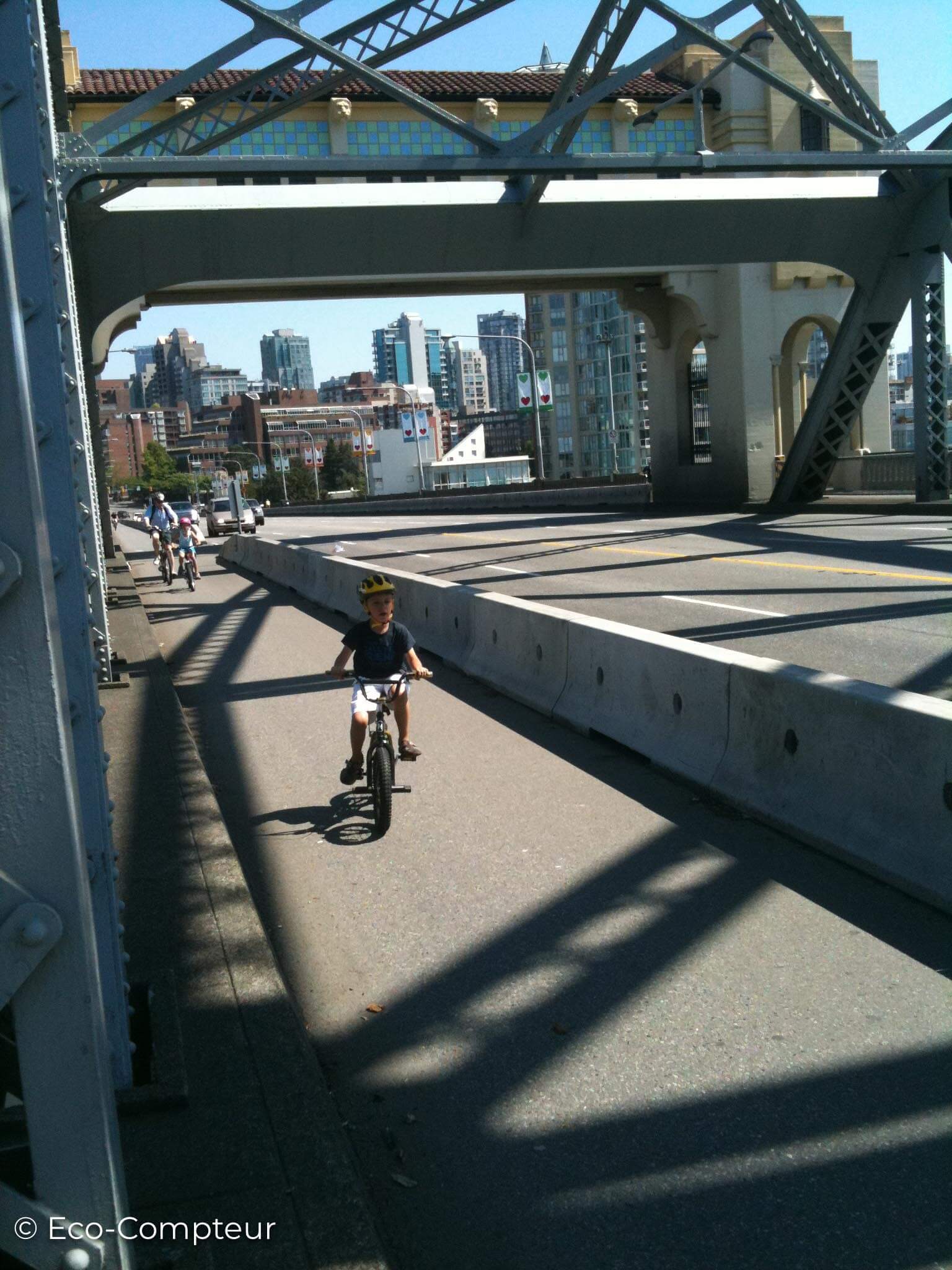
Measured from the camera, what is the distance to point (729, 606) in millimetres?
15203

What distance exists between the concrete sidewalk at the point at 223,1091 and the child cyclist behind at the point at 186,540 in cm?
2160

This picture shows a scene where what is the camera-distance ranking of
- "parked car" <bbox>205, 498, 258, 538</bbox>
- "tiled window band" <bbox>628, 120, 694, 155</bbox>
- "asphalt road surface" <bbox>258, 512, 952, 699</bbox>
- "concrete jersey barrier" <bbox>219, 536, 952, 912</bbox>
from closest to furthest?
1. "concrete jersey barrier" <bbox>219, 536, 952, 912</bbox>
2. "asphalt road surface" <bbox>258, 512, 952, 699</bbox>
3. "tiled window band" <bbox>628, 120, 694, 155</bbox>
4. "parked car" <bbox>205, 498, 258, 538</bbox>

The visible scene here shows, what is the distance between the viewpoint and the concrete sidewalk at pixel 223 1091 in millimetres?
3205

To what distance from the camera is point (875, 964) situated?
16.5 feet

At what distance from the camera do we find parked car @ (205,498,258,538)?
199 ft

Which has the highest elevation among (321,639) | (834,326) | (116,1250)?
(834,326)

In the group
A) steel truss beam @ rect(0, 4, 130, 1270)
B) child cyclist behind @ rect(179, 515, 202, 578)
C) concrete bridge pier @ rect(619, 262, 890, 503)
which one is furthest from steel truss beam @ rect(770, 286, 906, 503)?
steel truss beam @ rect(0, 4, 130, 1270)

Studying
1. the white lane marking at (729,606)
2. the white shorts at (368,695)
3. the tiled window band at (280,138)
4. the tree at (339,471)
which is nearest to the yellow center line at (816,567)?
the white lane marking at (729,606)

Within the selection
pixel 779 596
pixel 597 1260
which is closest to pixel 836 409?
pixel 779 596

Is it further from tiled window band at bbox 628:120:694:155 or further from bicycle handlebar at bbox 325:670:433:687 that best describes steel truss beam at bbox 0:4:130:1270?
tiled window band at bbox 628:120:694:155

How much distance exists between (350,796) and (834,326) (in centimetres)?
3586

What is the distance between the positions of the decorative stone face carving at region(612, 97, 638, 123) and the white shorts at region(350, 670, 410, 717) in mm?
33714

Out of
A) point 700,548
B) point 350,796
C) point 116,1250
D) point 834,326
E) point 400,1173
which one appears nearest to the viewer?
point 116,1250

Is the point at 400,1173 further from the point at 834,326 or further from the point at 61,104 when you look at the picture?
the point at 834,326
